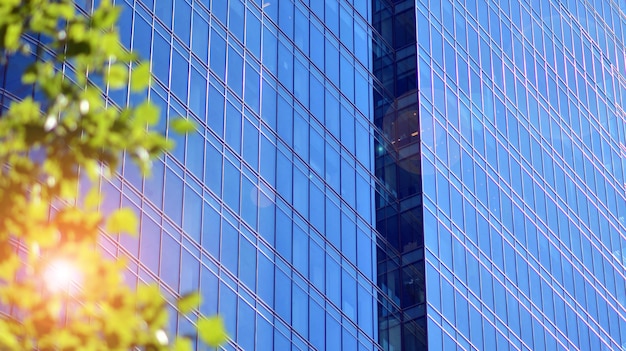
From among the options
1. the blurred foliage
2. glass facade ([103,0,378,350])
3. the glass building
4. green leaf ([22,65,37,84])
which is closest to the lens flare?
the blurred foliage

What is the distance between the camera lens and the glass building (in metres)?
40.2

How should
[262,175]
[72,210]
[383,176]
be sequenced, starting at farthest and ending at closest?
[383,176]
[262,175]
[72,210]

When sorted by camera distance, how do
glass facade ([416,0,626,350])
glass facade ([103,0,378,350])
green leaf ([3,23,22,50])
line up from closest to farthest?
green leaf ([3,23,22,50]), glass facade ([103,0,378,350]), glass facade ([416,0,626,350])

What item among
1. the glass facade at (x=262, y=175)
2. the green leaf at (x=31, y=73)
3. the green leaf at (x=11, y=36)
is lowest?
the green leaf at (x=31, y=73)

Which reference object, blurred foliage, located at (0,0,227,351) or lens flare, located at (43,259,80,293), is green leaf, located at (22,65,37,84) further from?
lens flare, located at (43,259,80,293)

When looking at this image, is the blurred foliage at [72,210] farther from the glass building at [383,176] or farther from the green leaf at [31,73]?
the glass building at [383,176]

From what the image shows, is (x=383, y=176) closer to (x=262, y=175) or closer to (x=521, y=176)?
(x=262, y=175)

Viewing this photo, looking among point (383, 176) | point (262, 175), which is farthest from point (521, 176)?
point (262, 175)

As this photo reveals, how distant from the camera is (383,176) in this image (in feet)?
173

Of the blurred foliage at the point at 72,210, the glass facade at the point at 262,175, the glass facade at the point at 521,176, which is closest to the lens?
the blurred foliage at the point at 72,210

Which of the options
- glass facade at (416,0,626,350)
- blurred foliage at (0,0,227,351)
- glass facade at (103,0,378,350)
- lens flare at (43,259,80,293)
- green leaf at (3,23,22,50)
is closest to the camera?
blurred foliage at (0,0,227,351)

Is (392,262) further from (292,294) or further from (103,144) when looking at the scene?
(103,144)

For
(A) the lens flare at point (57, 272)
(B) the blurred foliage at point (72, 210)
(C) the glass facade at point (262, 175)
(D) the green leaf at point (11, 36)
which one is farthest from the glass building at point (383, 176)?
(B) the blurred foliage at point (72, 210)

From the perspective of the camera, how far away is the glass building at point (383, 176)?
40.2 metres
